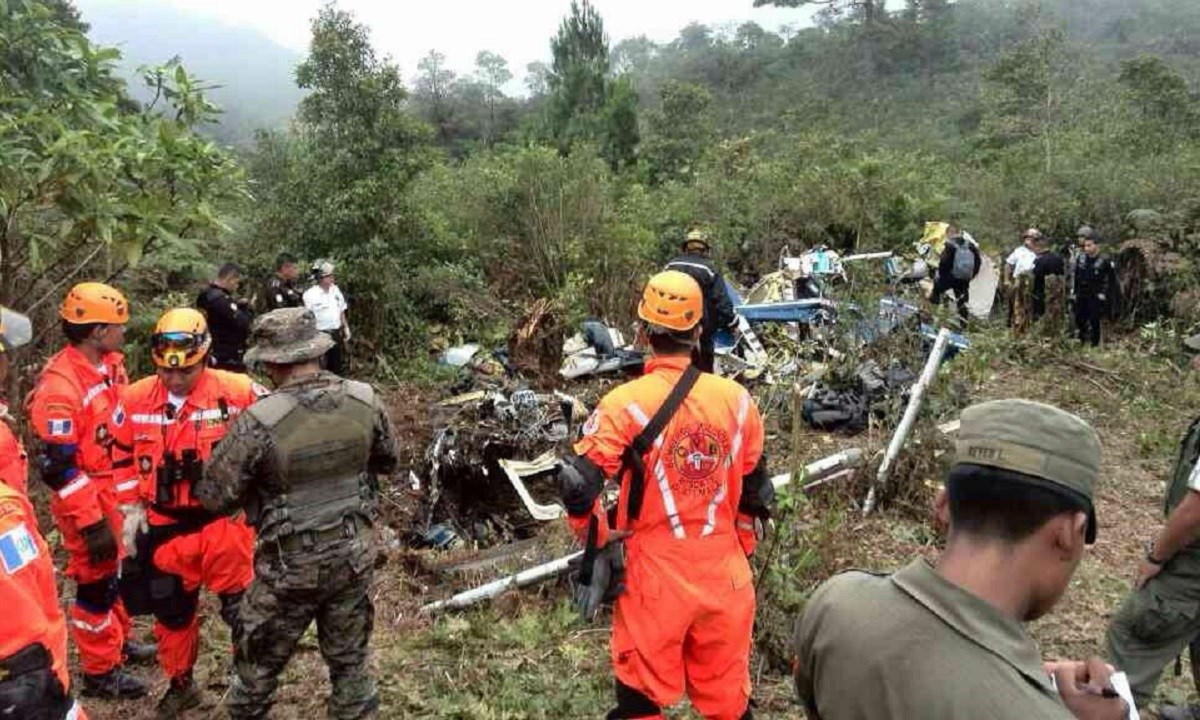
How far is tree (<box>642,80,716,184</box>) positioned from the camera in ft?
73.4

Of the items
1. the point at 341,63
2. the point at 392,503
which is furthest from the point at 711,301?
the point at 341,63

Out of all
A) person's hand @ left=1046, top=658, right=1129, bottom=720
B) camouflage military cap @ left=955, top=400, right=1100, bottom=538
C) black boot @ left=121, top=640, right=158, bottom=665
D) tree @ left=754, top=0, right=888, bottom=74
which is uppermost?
tree @ left=754, top=0, right=888, bottom=74

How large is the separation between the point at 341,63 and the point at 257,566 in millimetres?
8452

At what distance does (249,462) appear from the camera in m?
2.67

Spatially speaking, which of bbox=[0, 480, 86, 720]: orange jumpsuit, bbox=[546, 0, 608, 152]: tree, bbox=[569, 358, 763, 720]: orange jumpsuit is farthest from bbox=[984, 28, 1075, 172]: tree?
bbox=[0, 480, 86, 720]: orange jumpsuit

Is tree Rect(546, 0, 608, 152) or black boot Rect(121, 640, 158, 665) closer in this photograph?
black boot Rect(121, 640, 158, 665)

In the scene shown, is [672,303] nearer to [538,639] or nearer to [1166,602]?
[538,639]

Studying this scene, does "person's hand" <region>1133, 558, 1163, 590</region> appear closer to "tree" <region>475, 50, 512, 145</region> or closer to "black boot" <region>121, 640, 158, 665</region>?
"black boot" <region>121, 640, 158, 665</region>

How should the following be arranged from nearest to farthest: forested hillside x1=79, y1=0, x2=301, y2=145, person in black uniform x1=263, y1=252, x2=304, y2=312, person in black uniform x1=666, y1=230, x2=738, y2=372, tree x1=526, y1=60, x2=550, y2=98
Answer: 1. person in black uniform x1=666, y1=230, x2=738, y2=372
2. person in black uniform x1=263, y1=252, x2=304, y2=312
3. tree x1=526, y1=60, x2=550, y2=98
4. forested hillside x1=79, y1=0, x2=301, y2=145

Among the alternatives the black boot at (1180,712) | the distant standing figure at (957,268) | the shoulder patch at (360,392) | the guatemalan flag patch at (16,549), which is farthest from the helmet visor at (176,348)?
the distant standing figure at (957,268)

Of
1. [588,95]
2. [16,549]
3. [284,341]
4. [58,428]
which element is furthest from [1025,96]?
[16,549]

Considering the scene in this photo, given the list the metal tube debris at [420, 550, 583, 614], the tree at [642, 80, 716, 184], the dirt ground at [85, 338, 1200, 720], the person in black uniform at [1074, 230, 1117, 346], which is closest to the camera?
the dirt ground at [85, 338, 1200, 720]

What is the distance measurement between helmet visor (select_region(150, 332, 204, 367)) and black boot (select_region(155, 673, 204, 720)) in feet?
4.24

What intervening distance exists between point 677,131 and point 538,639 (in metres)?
21.7
